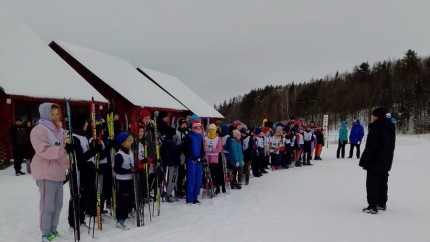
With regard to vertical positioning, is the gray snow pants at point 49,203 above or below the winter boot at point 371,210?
above

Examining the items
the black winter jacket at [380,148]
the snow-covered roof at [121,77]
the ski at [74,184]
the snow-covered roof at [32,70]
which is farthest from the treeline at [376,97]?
the ski at [74,184]

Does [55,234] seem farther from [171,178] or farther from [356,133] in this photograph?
[356,133]

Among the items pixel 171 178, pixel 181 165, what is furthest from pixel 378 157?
pixel 171 178

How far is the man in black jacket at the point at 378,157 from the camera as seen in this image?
6137mm

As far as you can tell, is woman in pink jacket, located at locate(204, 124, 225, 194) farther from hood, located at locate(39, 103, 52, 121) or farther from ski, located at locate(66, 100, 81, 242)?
hood, located at locate(39, 103, 52, 121)

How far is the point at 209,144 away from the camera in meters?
7.71

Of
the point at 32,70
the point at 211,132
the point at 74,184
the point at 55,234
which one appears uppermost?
the point at 32,70

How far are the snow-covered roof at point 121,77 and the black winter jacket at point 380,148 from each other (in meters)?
14.2

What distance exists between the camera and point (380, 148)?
6.22 m

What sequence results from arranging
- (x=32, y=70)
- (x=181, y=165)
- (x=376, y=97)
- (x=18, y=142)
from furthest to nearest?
(x=376, y=97) < (x=32, y=70) < (x=18, y=142) < (x=181, y=165)

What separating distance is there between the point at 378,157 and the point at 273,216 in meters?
2.38

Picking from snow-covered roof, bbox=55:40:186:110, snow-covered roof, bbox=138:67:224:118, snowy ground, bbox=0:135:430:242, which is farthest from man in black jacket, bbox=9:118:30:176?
snow-covered roof, bbox=138:67:224:118

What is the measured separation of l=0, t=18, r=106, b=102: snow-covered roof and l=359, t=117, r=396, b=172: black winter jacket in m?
12.0

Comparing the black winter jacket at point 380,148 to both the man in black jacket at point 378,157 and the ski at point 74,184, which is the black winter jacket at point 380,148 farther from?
the ski at point 74,184
